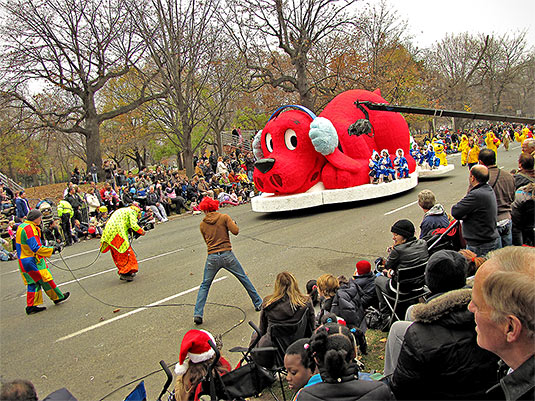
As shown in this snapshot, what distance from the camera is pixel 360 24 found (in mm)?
25328

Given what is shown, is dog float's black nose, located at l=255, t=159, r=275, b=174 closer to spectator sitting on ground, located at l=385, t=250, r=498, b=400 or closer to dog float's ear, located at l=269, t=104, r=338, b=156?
dog float's ear, located at l=269, t=104, r=338, b=156

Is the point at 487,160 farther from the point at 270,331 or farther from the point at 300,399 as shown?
the point at 300,399

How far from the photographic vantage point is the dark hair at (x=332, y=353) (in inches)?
83.7

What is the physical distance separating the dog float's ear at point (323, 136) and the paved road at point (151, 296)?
2.23 m

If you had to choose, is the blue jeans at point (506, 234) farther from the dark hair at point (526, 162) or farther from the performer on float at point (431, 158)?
the performer on float at point (431, 158)

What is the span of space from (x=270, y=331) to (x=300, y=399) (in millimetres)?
1678

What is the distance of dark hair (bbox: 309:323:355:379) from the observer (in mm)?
2127

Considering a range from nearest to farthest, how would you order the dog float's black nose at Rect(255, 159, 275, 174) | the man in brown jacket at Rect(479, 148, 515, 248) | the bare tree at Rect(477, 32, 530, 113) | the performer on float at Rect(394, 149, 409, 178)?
the man in brown jacket at Rect(479, 148, 515, 248)
the dog float's black nose at Rect(255, 159, 275, 174)
the performer on float at Rect(394, 149, 409, 178)
the bare tree at Rect(477, 32, 530, 113)

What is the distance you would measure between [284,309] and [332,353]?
1691 mm

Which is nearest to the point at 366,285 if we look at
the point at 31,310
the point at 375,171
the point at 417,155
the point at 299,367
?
the point at 299,367

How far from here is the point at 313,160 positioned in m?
12.9

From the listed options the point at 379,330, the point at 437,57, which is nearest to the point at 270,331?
the point at 379,330

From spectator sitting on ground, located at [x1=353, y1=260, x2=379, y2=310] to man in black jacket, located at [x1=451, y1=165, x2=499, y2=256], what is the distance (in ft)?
4.18

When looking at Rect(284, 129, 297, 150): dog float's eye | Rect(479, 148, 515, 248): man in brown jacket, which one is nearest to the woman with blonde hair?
Rect(479, 148, 515, 248): man in brown jacket
